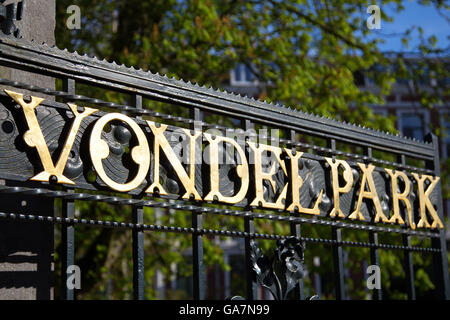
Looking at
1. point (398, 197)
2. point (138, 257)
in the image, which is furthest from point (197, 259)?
point (398, 197)

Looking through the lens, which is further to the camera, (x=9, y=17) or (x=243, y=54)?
(x=243, y=54)

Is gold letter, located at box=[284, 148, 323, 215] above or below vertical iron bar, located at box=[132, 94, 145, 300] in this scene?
above

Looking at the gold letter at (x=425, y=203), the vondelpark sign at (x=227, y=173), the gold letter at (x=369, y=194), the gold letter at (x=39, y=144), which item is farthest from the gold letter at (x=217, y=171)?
the gold letter at (x=425, y=203)

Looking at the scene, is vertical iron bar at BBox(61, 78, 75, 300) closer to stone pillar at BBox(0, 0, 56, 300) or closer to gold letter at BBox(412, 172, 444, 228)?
stone pillar at BBox(0, 0, 56, 300)

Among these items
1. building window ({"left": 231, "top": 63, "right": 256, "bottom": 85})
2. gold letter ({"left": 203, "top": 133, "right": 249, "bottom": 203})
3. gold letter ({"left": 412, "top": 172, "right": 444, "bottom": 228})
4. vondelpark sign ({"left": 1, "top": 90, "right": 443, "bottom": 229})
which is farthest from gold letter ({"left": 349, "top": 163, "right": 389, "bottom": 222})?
building window ({"left": 231, "top": 63, "right": 256, "bottom": 85})

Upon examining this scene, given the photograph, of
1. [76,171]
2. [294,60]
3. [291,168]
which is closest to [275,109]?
[291,168]

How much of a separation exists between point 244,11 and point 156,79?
8.57 metres

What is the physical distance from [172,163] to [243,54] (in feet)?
24.9

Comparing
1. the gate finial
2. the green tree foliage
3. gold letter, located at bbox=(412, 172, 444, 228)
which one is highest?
the green tree foliage

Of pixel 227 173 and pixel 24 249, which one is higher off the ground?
pixel 227 173

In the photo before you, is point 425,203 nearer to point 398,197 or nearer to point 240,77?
point 398,197

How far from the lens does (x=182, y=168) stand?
478 centimetres

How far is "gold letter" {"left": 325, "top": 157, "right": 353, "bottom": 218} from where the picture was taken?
596 centimetres
